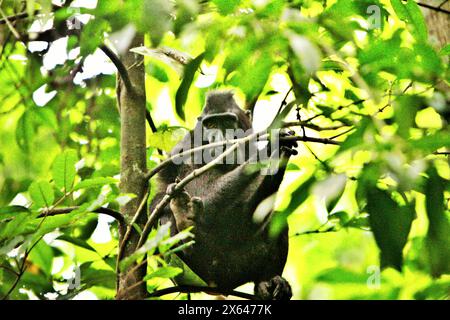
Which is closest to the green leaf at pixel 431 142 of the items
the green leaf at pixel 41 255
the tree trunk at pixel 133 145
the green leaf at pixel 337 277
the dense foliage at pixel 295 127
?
the dense foliage at pixel 295 127

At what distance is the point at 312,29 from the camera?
83 centimetres

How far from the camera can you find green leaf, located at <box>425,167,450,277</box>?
72 cm

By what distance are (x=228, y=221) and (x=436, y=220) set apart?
3.03 feet

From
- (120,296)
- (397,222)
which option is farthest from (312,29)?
(120,296)

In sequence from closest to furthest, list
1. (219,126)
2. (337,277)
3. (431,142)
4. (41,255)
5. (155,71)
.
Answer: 1. (431,142)
2. (337,277)
3. (41,255)
4. (155,71)
5. (219,126)

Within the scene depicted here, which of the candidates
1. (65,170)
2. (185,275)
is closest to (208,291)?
(185,275)

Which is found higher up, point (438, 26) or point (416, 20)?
point (438, 26)

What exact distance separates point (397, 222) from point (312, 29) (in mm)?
300

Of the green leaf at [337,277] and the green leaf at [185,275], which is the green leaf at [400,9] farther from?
the green leaf at [185,275]

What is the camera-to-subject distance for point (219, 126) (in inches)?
64.5

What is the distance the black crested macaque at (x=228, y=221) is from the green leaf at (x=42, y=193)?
1.56 ft

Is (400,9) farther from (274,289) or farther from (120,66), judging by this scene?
(274,289)

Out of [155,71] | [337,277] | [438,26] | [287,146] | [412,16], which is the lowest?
[337,277]

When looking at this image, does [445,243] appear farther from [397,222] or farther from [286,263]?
[286,263]
